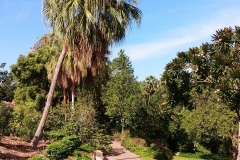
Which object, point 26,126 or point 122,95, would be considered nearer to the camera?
point 26,126

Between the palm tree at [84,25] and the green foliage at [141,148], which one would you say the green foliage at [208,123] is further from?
the palm tree at [84,25]

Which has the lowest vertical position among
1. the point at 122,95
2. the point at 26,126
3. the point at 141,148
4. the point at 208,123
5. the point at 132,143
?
the point at 141,148

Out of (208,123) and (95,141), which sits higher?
(208,123)

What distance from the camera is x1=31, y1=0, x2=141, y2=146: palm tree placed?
11008 mm

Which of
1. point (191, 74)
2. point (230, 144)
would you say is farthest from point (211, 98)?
point (191, 74)

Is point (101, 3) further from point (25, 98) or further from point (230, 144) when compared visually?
point (230, 144)

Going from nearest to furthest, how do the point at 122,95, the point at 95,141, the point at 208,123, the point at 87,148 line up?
1. the point at 87,148
2. the point at 95,141
3. the point at 122,95
4. the point at 208,123

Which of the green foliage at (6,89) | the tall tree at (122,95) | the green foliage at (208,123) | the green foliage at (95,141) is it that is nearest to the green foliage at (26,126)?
the green foliage at (95,141)

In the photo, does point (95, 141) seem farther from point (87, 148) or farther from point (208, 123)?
point (208, 123)

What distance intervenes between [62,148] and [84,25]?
4745 mm

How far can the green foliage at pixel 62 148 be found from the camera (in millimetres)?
9679

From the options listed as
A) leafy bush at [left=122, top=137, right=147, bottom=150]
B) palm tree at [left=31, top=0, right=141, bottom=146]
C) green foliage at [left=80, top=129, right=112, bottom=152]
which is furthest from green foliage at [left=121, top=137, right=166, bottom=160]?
palm tree at [left=31, top=0, right=141, bottom=146]

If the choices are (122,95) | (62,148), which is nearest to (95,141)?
(62,148)

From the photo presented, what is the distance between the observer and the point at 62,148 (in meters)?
10.3
